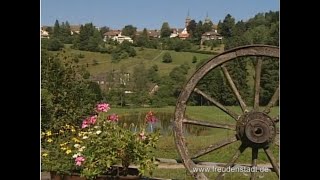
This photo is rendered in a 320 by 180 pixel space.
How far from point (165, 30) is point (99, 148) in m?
1.10

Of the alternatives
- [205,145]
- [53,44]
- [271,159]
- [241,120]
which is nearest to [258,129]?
[241,120]

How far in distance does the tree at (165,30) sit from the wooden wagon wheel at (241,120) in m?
0.40

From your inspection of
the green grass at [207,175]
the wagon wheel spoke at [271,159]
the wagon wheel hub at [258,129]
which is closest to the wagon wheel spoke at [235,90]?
Result: the wagon wheel hub at [258,129]

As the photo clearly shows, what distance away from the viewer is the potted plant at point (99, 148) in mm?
5035

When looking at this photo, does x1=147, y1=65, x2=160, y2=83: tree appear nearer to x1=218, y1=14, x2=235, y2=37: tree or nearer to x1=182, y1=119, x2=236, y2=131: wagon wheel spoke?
x1=182, y1=119, x2=236, y2=131: wagon wheel spoke

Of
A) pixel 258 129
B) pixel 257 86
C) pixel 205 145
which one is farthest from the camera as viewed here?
pixel 205 145

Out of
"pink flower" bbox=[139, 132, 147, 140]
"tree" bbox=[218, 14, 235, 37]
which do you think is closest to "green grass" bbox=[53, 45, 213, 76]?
"tree" bbox=[218, 14, 235, 37]

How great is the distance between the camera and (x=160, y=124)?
5121 mm

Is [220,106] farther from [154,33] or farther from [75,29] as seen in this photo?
[75,29]

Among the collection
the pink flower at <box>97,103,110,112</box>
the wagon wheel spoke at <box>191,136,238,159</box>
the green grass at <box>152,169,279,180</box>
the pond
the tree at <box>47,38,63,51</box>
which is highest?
the tree at <box>47,38,63,51</box>

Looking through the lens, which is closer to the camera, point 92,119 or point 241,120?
point 241,120

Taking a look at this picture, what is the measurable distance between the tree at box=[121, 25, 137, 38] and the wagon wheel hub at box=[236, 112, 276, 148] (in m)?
1.14

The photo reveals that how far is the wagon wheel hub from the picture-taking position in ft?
16.3
